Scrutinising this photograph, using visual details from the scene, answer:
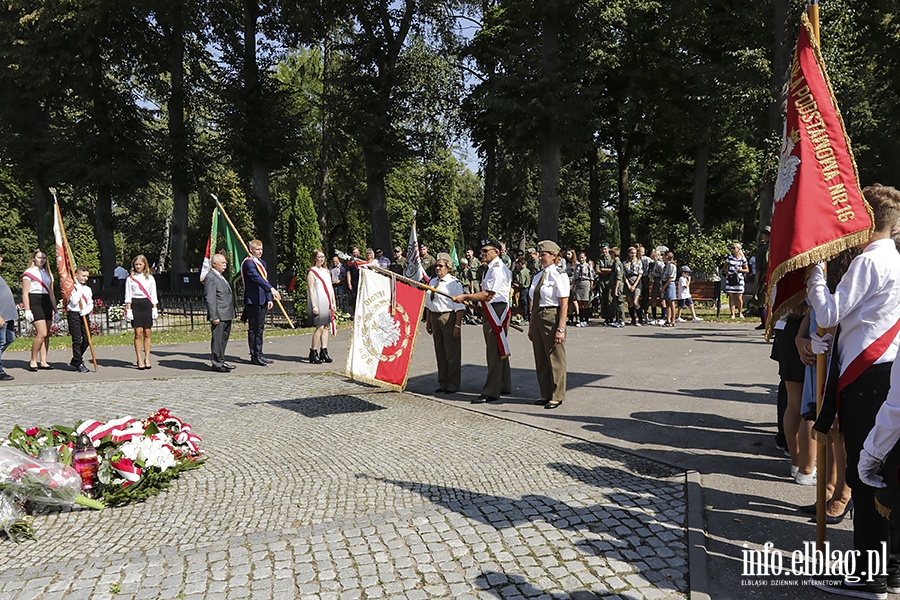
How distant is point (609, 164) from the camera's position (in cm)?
4103

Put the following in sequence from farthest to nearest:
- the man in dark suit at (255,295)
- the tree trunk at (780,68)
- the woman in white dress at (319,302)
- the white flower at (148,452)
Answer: the tree trunk at (780,68) < the man in dark suit at (255,295) < the woman in white dress at (319,302) < the white flower at (148,452)

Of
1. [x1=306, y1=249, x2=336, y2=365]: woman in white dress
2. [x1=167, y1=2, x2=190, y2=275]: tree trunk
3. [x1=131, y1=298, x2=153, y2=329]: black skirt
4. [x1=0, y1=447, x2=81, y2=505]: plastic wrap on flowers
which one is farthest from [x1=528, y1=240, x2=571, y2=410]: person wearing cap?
[x1=167, y1=2, x2=190, y2=275]: tree trunk

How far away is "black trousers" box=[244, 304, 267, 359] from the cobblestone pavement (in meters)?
5.04

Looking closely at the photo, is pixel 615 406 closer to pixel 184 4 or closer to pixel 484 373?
pixel 484 373

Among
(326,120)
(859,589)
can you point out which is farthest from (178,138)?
(859,589)

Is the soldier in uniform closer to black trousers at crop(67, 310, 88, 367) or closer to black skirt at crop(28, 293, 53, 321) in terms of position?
black trousers at crop(67, 310, 88, 367)

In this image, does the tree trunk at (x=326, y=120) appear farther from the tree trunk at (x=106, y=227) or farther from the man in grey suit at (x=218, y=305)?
the man in grey suit at (x=218, y=305)

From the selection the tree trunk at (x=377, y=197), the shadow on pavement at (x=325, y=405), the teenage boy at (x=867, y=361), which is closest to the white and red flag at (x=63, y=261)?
the shadow on pavement at (x=325, y=405)

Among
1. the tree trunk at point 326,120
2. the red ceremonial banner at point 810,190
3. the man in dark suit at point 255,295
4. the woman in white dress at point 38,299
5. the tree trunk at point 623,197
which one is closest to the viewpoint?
the red ceremonial banner at point 810,190

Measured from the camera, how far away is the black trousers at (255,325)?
1286 cm

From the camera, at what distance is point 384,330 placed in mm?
8734

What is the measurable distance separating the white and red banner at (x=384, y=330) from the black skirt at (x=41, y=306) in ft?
21.9

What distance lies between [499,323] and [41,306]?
27.6ft

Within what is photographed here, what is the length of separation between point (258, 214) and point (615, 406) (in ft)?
72.9
